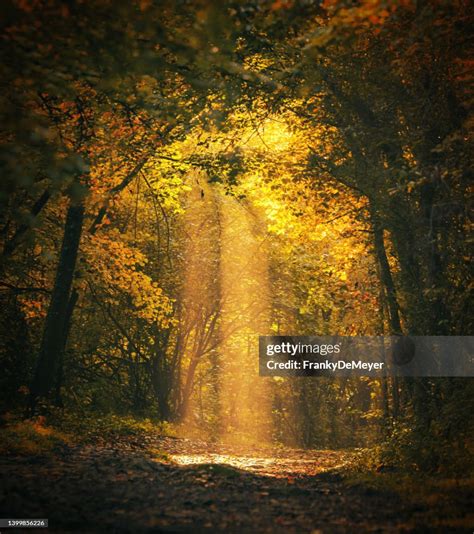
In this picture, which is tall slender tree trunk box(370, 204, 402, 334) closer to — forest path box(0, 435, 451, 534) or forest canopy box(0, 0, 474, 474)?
forest canopy box(0, 0, 474, 474)

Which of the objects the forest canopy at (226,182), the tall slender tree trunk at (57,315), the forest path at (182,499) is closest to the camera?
the forest path at (182,499)

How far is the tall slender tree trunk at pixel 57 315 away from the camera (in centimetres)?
1616

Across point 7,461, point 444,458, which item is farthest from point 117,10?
point 444,458

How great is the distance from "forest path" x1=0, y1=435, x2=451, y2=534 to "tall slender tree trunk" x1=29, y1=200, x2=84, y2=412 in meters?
4.97

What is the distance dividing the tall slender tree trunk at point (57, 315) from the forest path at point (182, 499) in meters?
4.97

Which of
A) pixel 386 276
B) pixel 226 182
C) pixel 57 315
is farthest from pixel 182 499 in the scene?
pixel 386 276

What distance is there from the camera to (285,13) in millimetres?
9023


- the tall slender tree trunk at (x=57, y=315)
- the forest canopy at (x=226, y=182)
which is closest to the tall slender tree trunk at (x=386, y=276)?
the forest canopy at (x=226, y=182)

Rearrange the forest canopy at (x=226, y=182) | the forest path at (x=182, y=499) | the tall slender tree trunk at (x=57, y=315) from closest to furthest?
the forest path at (x=182, y=499)
the forest canopy at (x=226, y=182)
the tall slender tree trunk at (x=57, y=315)

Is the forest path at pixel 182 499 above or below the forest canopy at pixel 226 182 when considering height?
below

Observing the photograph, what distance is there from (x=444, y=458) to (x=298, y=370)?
70.0 ft

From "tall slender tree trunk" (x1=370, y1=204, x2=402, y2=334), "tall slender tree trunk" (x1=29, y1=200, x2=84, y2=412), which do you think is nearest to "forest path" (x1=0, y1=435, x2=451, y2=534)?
"tall slender tree trunk" (x1=29, y1=200, x2=84, y2=412)

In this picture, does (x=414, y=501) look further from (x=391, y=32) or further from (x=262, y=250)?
(x=262, y=250)

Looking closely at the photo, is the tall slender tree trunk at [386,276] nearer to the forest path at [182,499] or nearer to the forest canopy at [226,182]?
the forest canopy at [226,182]
